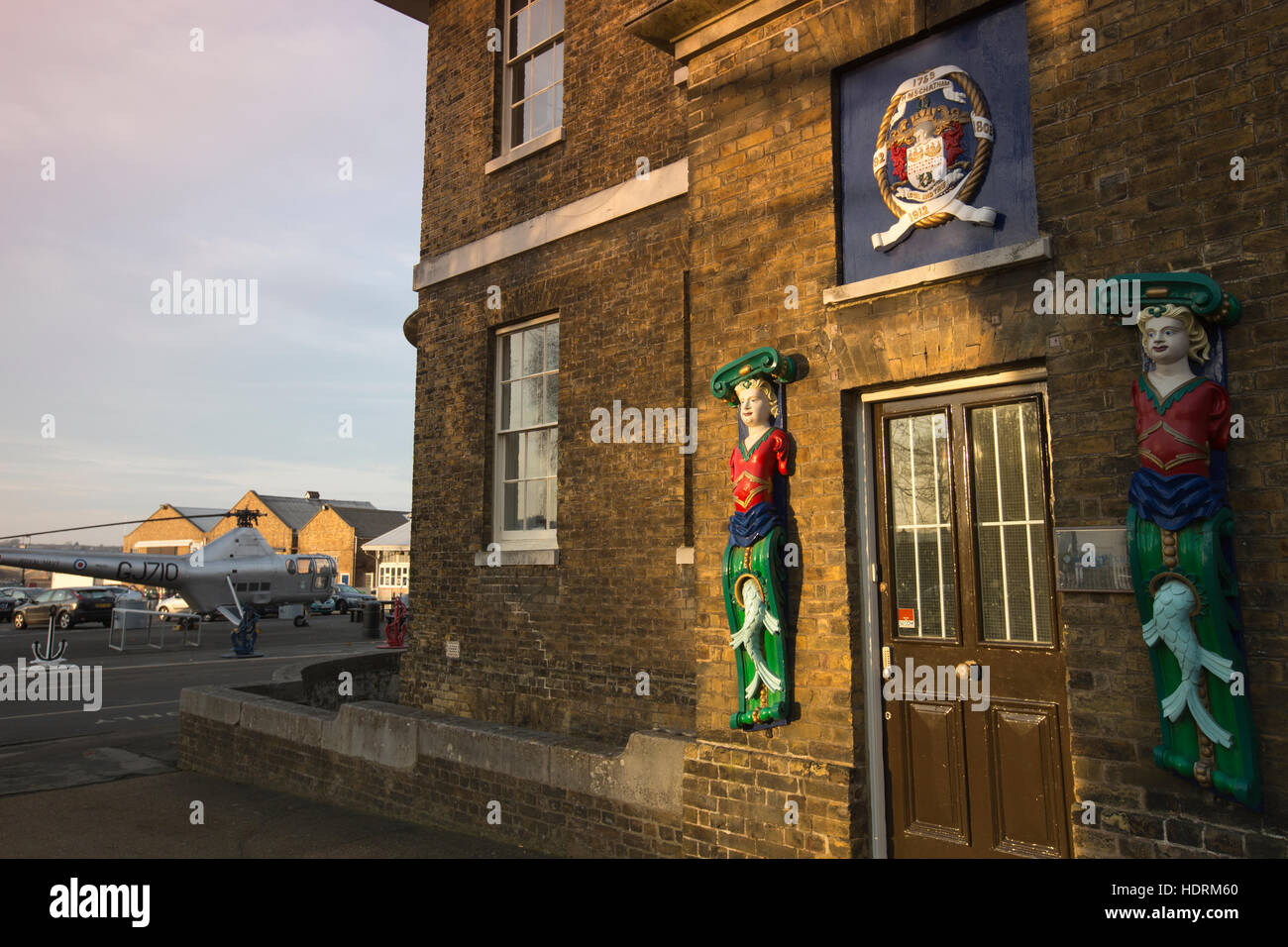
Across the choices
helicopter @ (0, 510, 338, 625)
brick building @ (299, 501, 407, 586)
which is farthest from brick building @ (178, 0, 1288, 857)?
brick building @ (299, 501, 407, 586)

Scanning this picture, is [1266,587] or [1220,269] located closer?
[1266,587]

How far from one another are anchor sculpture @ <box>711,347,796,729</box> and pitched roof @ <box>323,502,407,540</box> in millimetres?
60658

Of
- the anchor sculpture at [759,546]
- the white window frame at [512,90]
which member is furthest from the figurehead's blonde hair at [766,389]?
the white window frame at [512,90]

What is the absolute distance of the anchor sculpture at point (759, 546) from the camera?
16.3 ft

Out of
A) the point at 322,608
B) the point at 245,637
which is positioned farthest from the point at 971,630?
the point at 322,608

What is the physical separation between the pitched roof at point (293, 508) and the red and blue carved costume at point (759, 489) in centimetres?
6816

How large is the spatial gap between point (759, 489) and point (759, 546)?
34 cm

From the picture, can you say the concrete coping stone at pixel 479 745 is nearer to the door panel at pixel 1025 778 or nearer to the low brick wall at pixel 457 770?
the low brick wall at pixel 457 770

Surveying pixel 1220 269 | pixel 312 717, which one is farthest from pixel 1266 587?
pixel 312 717

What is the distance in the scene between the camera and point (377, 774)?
7.31 metres
